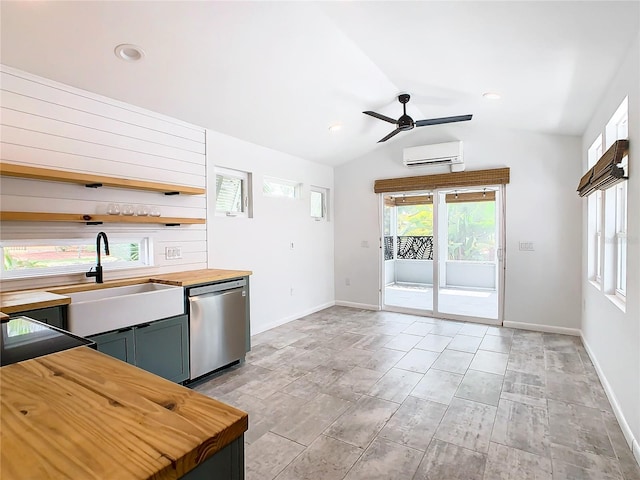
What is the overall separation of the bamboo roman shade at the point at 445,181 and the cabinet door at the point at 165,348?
3878 mm

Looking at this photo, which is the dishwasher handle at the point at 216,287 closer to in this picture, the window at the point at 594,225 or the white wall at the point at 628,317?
the white wall at the point at 628,317

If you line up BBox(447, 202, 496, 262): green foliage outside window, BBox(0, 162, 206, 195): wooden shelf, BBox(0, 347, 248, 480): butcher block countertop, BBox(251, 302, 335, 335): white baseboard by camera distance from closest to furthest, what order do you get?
BBox(0, 347, 248, 480): butcher block countertop
BBox(0, 162, 206, 195): wooden shelf
BBox(251, 302, 335, 335): white baseboard
BBox(447, 202, 496, 262): green foliage outside window

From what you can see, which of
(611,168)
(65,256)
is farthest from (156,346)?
(611,168)

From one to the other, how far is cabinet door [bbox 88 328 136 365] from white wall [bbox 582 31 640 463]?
336cm

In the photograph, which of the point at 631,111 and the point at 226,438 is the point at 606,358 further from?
the point at 226,438

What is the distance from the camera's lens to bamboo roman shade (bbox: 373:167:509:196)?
491cm

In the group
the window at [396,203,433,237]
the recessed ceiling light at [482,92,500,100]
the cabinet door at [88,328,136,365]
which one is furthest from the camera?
Result: the window at [396,203,433,237]

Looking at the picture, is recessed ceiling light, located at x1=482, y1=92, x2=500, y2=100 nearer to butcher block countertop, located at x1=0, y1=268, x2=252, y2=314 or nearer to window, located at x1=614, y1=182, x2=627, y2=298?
window, located at x1=614, y1=182, x2=627, y2=298

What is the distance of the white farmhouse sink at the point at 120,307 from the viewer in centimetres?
236

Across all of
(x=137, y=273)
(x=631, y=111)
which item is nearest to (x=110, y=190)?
(x=137, y=273)

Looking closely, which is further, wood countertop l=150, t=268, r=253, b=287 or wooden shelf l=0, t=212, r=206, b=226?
wood countertop l=150, t=268, r=253, b=287

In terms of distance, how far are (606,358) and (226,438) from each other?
3572mm

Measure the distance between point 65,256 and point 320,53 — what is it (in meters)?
2.70

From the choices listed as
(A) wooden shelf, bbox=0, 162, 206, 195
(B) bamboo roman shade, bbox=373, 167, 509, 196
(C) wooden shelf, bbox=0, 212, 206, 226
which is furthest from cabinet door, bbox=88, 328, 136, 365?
(B) bamboo roman shade, bbox=373, 167, 509, 196
